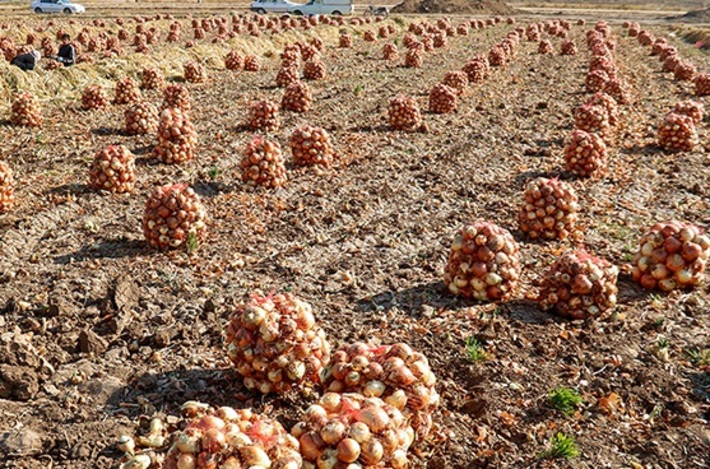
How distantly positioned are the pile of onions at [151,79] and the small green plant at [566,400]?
61.1ft

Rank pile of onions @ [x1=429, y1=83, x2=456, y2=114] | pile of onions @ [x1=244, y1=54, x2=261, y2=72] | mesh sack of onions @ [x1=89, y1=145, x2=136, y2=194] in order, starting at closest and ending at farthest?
mesh sack of onions @ [x1=89, y1=145, x2=136, y2=194] → pile of onions @ [x1=429, y1=83, x2=456, y2=114] → pile of onions @ [x1=244, y1=54, x2=261, y2=72]

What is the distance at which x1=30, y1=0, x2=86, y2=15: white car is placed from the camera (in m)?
52.9

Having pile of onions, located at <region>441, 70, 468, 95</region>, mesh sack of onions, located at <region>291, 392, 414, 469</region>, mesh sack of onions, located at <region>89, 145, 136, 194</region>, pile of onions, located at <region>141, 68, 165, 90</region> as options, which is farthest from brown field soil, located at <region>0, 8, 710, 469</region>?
pile of onions, located at <region>141, 68, 165, 90</region>

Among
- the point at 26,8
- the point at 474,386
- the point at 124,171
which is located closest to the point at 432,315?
the point at 474,386

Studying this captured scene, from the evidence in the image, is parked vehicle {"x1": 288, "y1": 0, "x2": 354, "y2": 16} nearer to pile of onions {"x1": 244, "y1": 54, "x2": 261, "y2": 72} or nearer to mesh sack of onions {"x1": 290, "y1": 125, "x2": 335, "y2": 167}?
pile of onions {"x1": 244, "y1": 54, "x2": 261, "y2": 72}

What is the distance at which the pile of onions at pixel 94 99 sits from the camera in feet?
55.7

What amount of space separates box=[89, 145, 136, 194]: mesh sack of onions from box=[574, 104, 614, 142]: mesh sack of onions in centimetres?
1107

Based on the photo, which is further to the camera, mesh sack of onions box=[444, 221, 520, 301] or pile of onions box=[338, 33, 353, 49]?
pile of onions box=[338, 33, 353, 49]

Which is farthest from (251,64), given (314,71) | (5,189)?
(5,189)

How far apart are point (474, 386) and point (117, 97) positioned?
16098 millimetres

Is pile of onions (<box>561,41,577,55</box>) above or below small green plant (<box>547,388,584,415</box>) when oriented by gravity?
above

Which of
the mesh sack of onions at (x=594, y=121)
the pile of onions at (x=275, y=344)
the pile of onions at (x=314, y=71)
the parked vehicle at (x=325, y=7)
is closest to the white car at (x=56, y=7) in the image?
the parked vehicle at (x=325, y=7)

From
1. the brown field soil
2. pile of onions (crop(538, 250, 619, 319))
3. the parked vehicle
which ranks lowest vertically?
the brown field soil

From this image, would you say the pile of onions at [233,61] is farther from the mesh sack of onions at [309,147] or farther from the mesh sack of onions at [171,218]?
the mesh sack of onions at [171,218]
